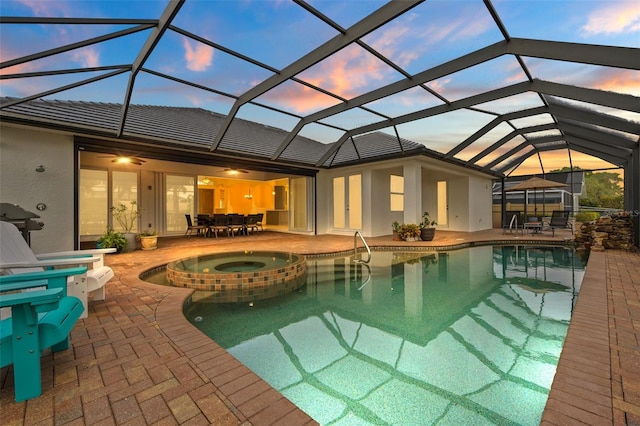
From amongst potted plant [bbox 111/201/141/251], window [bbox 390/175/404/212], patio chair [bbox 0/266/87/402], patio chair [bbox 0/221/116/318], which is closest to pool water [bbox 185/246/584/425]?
patio chair [bbox 0/221/116/318]

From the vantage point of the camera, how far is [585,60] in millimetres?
4023

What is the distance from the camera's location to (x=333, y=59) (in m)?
5.12

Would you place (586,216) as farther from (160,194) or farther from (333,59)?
(160,194)

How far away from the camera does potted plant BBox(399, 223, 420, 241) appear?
9.74 metres

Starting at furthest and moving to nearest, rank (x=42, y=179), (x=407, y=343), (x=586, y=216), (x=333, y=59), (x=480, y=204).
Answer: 1. (x=586, y=216)
2. (x=480, y=204)
3. (x=42, y=179)
4. (x=333, y=59)
5. (x=407, y=343)

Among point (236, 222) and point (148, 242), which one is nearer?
point (148, 242)

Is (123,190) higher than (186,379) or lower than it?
higher

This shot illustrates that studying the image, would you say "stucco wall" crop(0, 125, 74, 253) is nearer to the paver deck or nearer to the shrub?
the paver deck

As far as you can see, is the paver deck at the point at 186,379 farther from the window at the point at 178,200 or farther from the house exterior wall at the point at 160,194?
the window at the point at 178,200

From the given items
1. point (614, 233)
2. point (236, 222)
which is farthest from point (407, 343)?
point (236, 222)

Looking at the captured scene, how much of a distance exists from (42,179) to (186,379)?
6812mm

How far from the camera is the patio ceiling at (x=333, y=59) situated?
152 inches

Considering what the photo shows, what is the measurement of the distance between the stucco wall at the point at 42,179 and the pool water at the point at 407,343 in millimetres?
4574

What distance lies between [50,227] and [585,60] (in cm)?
1004
